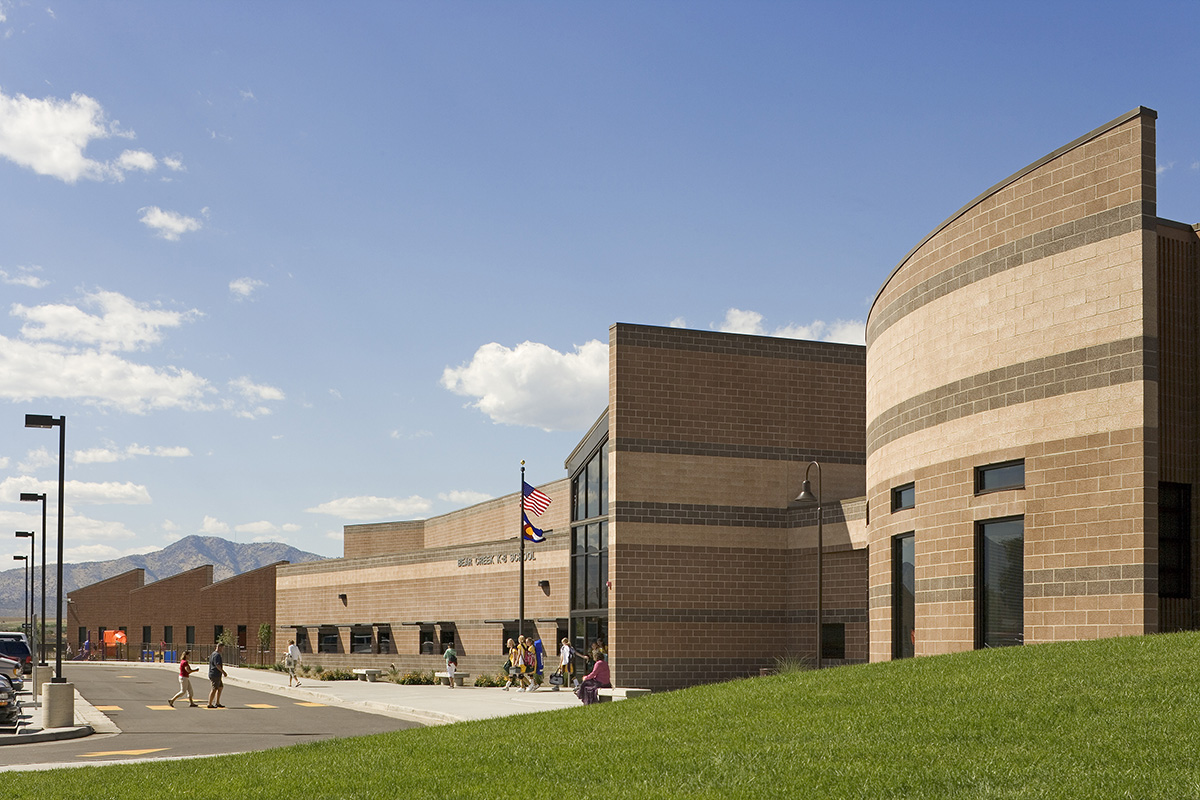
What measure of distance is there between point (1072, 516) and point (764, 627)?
59.6 feet

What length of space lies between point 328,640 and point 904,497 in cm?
4214

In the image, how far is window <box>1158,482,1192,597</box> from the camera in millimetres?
19219

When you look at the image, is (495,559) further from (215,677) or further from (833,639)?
(215,677)

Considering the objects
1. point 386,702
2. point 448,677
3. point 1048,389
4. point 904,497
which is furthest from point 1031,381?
point 448,677

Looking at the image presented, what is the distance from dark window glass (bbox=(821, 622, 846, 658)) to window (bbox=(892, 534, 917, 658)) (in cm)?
968

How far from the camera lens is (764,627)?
37.0 metres

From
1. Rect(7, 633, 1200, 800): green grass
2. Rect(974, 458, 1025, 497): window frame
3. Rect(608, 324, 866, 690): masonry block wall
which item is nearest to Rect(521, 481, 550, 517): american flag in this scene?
Rect(608, 324, 866, 690): masonry block wall

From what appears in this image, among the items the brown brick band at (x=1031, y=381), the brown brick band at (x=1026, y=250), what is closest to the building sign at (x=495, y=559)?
the brown brick band at (x=1031, y=381)

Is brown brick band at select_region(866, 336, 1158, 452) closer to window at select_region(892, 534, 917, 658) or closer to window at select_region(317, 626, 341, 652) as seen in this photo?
window at select_region(892, 534, 917, 658)

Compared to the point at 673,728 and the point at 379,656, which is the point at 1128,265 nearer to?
the point at 673,728

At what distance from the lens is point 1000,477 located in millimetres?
21797

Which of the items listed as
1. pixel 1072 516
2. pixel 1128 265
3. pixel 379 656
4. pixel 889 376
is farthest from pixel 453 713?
pixel 379 656

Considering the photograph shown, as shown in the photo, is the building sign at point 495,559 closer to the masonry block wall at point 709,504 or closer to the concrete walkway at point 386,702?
the concrete walkway at point 386,702

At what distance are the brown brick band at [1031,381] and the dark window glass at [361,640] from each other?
37.5 metres
